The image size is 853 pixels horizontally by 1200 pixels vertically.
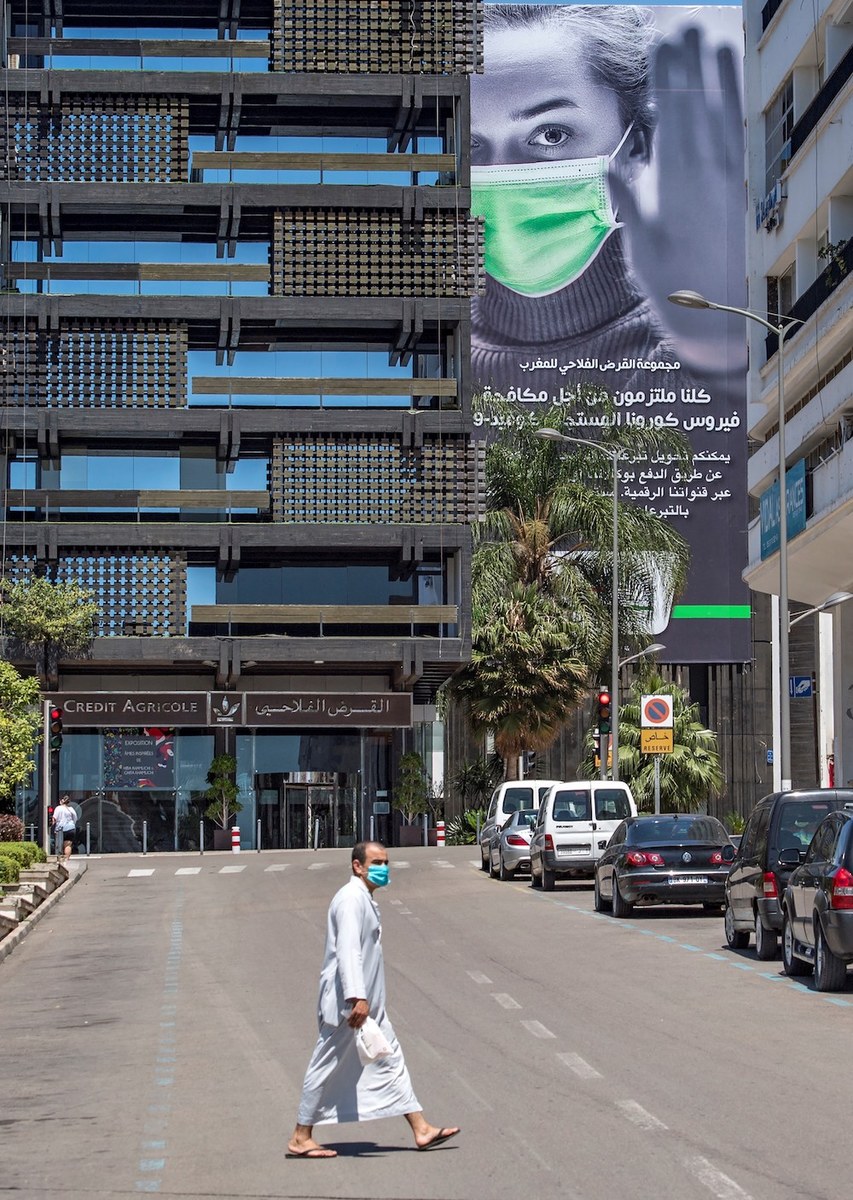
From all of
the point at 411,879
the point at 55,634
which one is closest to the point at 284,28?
the point at 55,634

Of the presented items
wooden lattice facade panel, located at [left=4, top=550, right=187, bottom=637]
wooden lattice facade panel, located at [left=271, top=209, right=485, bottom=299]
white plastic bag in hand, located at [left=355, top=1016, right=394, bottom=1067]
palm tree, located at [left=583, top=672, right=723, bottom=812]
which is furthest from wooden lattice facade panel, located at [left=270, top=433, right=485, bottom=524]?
white plastic bag in hand, located at [left=355, top=1016, right=394, bottom=1067]

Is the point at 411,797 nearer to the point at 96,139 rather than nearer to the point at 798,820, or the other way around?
the point at 96,139

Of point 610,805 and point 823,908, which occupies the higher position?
point 610,805

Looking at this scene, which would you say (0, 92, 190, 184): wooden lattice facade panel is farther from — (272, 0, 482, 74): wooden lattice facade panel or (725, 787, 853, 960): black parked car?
(725, 787, 853, 960): black parked car

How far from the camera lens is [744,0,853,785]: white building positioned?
37.2m

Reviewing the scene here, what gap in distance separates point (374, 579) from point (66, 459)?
33.8 feet

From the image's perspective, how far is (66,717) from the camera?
58719mm

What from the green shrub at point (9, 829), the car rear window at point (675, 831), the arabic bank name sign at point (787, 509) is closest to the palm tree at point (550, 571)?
the arabic bank name sign at point (787, 509)

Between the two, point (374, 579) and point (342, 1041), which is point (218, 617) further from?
point (342, 1041)

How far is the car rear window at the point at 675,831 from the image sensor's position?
2609cm

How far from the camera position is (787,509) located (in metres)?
40.0

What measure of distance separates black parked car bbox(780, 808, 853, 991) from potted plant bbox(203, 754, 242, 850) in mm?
42488

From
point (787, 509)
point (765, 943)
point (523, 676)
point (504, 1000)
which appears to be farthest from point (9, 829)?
point (504, 1000)

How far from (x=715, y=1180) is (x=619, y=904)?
18.1 m
